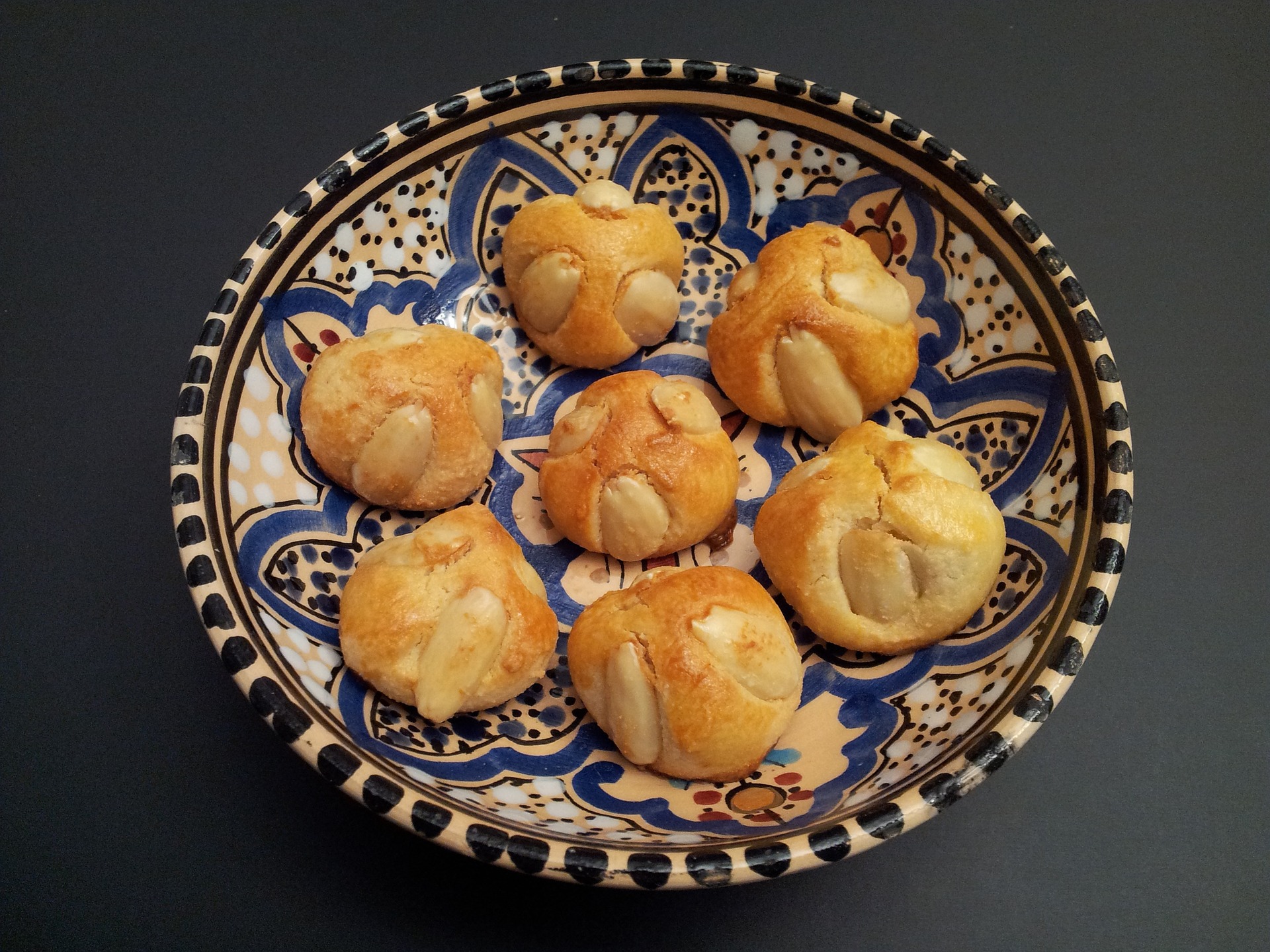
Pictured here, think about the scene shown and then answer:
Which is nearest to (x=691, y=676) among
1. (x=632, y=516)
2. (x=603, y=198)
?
(x=632, y=516)

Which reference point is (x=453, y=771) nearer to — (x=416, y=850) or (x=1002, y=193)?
(x=416, y=850)

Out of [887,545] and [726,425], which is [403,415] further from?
[887,545]

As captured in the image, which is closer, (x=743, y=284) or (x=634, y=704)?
(x=634, y=704)

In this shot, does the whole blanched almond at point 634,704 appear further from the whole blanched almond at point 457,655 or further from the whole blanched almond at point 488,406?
the whole blanched almond at point 488,406

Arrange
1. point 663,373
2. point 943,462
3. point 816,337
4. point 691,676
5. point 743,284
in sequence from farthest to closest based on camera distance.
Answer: point 663,373, point 743,284, point 816,337, point 943,462, point 691,676

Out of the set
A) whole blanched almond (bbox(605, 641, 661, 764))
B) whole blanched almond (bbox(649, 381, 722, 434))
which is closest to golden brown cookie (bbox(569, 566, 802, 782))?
whole blanched almond (bbox(605, 641, 661, 764))

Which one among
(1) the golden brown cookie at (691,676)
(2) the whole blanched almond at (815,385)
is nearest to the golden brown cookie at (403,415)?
(1) the golden brown cookie at (691,676)

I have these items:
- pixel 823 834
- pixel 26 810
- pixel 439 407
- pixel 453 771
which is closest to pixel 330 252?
pixel 439 407
